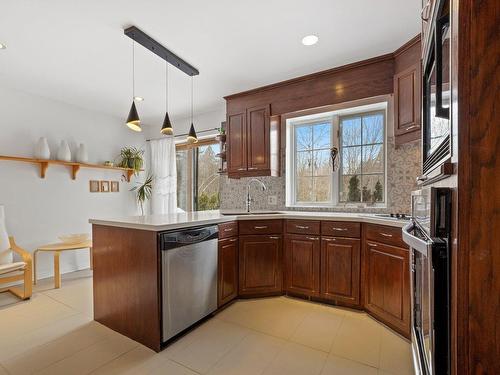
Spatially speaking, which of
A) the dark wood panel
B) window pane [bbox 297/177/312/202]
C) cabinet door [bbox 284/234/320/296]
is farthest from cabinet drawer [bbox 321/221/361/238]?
the dark wood panel

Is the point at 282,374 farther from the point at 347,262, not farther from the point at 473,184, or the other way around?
the point at 473,184

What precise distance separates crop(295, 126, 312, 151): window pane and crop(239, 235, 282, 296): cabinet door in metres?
1.36

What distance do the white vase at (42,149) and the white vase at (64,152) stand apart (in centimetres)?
16

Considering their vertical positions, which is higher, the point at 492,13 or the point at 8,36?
the point at 8,36

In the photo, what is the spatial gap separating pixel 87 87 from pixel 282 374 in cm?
380

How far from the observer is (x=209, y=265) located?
7.24 feet

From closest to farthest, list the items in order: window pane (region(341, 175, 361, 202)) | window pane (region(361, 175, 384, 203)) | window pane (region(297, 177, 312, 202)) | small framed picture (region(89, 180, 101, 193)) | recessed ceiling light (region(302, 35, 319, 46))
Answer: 1. recessed ceiling light (region(302, 35, 319, 46))
2. window pane (region(361, 175, 384, 203))
3. window pane (region(341, 175, 361, 202))
4. window pane (region(297, 177, 312, 202))
5. small framed picture (region(89, 180, 101, 193))

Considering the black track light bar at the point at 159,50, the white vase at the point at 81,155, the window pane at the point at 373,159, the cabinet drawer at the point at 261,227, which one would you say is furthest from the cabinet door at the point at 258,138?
the white vase at the point at 81,155

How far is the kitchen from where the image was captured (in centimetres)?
67

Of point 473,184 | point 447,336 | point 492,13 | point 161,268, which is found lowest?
point 161,268

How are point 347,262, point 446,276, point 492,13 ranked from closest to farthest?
point 492,13
point 446,276
point 347,262

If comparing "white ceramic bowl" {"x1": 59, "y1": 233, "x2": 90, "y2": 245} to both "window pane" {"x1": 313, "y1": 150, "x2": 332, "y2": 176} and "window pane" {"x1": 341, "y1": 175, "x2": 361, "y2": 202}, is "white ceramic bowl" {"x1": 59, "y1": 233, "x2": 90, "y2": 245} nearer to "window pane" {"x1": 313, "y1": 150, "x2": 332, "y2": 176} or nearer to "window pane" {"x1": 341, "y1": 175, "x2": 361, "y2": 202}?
"window pane" {"x1": 313, "y1": 150, "x2": 332, "y2": 176}

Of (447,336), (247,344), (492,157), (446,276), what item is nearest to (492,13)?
(492,157)

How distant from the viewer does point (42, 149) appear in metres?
3.37
